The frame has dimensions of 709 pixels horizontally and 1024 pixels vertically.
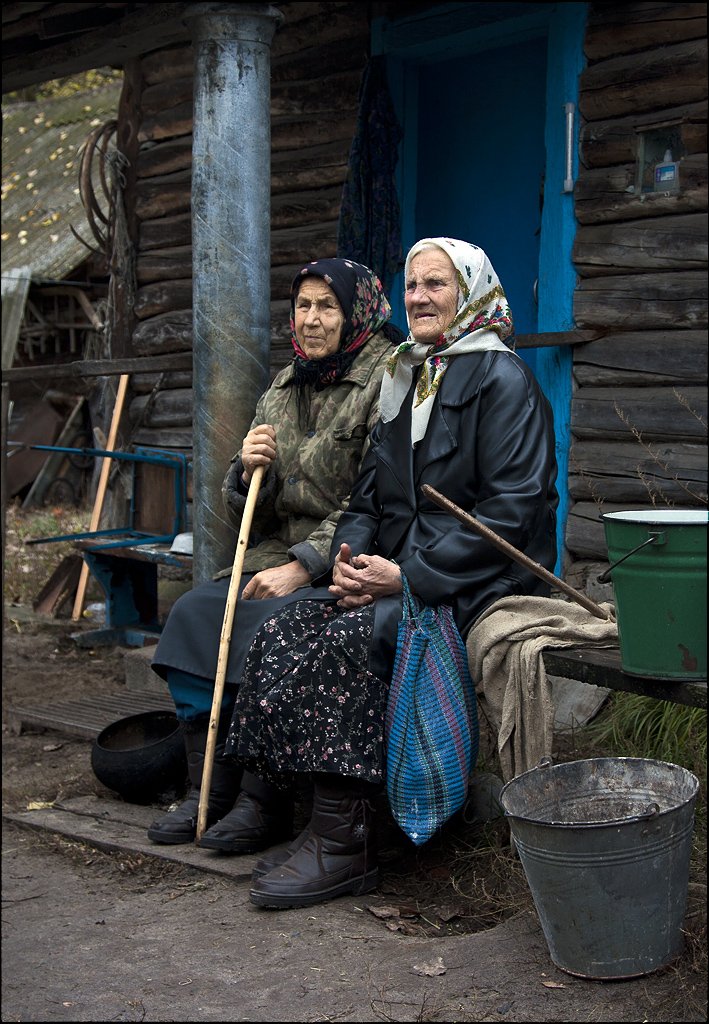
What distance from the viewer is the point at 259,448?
434cm

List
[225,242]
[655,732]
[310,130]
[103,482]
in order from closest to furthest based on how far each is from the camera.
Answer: [655,732] < [225,242] < [310,130] < [103,482]

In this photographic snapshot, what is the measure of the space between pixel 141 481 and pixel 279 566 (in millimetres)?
3756

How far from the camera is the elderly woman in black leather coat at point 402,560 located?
146 inches

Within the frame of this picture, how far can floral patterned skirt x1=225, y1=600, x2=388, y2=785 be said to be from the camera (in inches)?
145

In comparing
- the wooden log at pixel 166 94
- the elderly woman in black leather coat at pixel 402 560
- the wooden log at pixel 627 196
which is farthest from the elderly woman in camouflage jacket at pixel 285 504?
the wooden log at pixel 166 94

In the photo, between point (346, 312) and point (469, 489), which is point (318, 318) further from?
point (469, 489)

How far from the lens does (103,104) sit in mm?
19656

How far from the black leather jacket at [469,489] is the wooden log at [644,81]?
2191mm

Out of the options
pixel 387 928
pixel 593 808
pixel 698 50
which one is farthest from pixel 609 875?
pixel 698 50

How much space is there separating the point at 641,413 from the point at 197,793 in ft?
8.73

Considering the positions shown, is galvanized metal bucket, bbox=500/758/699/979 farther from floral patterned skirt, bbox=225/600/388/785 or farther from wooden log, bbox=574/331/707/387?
wooden log, bbox=574/331/707/387

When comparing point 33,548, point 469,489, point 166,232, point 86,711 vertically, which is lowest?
point 86,711

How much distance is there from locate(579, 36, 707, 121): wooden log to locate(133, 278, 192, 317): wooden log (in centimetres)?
286

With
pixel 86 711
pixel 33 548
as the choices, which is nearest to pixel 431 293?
pixel 86 711
